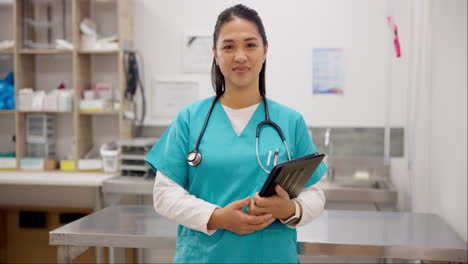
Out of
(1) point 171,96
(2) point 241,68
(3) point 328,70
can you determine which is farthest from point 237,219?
(1) point 171,96

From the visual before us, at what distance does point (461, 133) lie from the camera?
1.65 meters

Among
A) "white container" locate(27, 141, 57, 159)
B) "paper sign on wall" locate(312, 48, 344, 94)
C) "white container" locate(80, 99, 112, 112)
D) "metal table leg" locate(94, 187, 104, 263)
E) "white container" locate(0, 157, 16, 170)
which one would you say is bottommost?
"metal table leg" locate(94, 187, 104, 263)

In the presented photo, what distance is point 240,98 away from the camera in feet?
3.71

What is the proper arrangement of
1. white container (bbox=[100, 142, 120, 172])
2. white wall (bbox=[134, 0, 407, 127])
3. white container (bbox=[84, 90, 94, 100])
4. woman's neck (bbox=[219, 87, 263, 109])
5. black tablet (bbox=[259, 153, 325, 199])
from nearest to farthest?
black tablet (bbox=[259, 153, 325, 199]) < woman's neck (bbox=[219, 87, 263, 109]) < white wall (bbox=[134, 0, 407, 127]) < white container (bbox=[100, 142, 120, 172]) < white container (bbox=[84, 90, 94, 100])

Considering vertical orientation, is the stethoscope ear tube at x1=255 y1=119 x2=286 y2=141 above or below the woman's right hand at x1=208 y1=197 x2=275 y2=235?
above

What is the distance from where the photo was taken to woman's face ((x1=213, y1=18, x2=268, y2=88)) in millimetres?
1033

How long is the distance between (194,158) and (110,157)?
1.70 metres

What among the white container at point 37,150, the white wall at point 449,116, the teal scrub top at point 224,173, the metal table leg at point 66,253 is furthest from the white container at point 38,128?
the white wall at point 449,116

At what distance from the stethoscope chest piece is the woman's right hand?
0.13m

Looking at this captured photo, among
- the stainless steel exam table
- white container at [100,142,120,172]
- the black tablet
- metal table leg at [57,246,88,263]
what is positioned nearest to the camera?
the black tablet

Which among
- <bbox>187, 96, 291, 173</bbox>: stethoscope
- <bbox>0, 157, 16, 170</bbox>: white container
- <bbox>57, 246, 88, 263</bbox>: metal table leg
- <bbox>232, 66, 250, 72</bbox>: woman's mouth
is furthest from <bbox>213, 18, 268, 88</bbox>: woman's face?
<bbox>0, 157, 16, 170</bbox>: white container

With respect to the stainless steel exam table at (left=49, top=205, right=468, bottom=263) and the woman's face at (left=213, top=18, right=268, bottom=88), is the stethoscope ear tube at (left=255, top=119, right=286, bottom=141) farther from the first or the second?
the stainless steel exam table at (left=49, top=205, right=468, bottom=263)

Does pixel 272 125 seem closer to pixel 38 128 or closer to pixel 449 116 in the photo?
pixel 449 116

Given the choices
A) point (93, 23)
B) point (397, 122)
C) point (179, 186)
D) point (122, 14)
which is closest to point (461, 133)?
point (397, 122)
